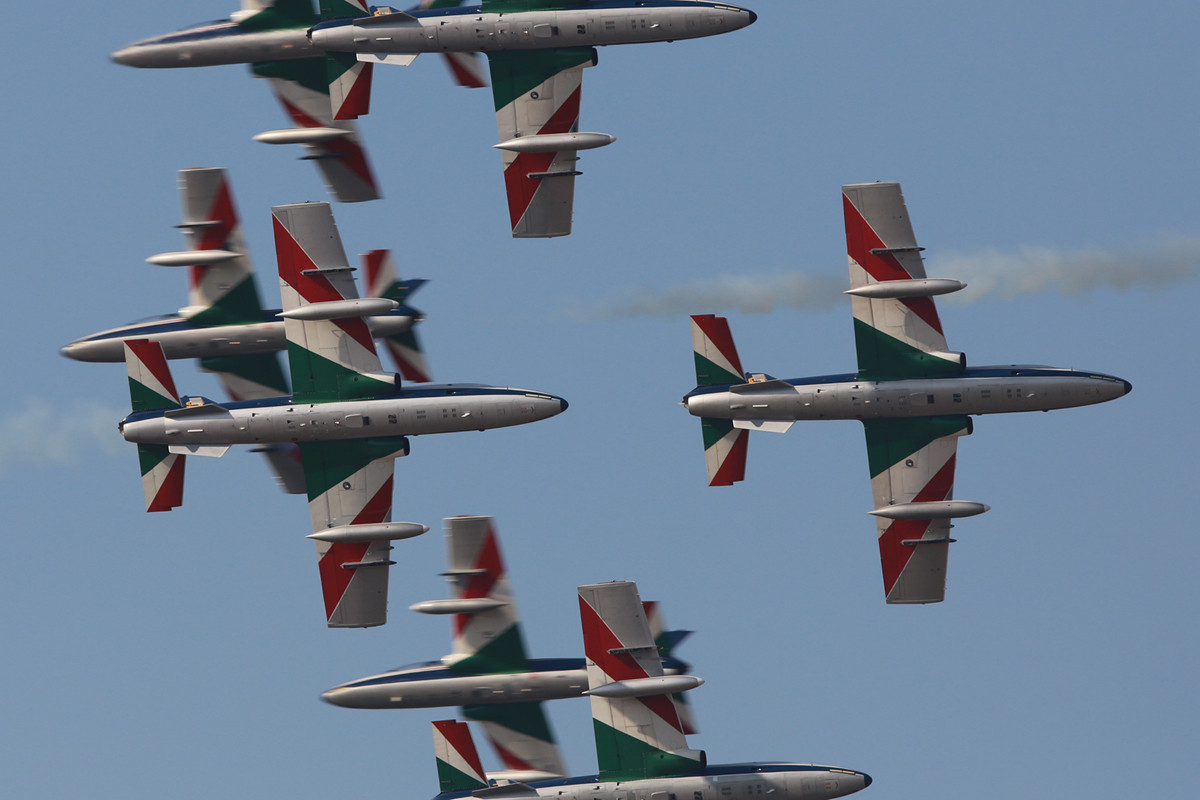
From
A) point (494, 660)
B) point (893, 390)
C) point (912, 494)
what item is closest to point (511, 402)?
point (494, 660)

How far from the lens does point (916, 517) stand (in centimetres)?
9125

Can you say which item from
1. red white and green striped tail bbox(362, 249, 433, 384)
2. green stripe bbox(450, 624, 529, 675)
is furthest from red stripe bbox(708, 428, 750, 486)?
red white and green striped tail bbox(362, 249, 433, 384)

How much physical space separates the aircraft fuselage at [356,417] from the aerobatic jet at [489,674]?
177 inches

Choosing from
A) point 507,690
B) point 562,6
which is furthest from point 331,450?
point 562,6

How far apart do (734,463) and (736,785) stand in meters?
11.4

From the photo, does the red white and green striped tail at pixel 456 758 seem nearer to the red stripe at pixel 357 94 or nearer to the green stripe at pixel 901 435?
the green stripe at pixel 901 435

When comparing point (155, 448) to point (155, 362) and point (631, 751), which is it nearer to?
point (155, 362)

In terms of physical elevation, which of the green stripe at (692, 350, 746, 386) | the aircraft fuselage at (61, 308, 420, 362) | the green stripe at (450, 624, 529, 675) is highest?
the aircraft fuselage at (61, 308, 420, 362)

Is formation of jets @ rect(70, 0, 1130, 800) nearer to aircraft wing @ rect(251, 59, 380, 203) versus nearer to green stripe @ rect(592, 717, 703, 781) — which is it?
green stripe @ rect(592, 717, 703, 781)

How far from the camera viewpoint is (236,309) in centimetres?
9494

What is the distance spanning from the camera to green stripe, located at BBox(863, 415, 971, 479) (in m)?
91.0

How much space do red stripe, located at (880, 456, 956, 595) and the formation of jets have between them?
7 cm

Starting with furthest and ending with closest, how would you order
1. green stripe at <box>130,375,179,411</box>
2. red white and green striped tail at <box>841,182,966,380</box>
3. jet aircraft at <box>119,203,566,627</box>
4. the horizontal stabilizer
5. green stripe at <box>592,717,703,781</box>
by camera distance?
1. red white and green striped tail at <box>841,182,966,380</box>
2. green stripe at <box>130,375,179,411</box>
3. the horizontal stabilizer
4. jet aircraft at <box>119,203,566,627</box>
5. green stripe at <box>592,717,703,781</box>

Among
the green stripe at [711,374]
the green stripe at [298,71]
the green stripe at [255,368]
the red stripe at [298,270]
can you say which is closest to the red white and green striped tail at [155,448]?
the red stripe at [298,270]
